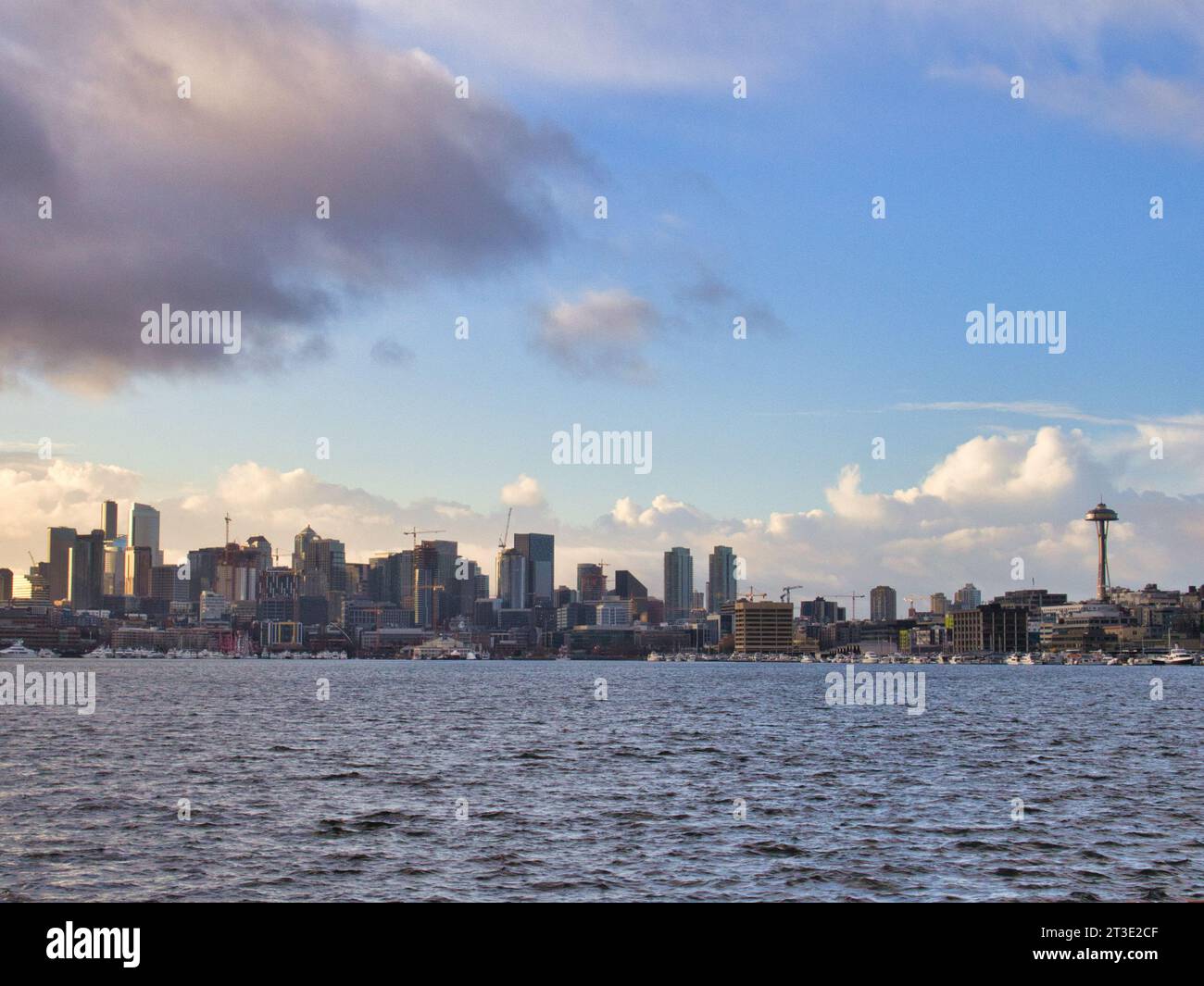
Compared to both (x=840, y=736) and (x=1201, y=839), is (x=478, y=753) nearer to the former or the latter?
(x=840, y=736)
